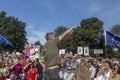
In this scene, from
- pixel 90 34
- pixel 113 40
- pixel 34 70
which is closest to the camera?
pixel 34 70

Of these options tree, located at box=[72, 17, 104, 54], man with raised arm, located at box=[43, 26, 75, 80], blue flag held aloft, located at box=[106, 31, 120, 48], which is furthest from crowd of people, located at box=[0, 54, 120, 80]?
tree, located at box=[72, 17, 104, 54]

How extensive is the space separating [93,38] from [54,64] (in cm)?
6984

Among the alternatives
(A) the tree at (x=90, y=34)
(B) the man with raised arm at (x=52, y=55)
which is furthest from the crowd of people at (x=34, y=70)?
(A) the tree at (x=90, y=34)

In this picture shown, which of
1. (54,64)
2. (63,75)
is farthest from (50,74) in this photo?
(63,75)

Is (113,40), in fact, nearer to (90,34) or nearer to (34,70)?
(34,70)

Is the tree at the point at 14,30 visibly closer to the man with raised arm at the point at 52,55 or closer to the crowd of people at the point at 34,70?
the crowd of people at the point at 34,70

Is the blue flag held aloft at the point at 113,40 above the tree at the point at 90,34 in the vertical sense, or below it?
below

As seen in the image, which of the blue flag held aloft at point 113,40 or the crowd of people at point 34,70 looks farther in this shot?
the blue flag held aloft at point 113,40

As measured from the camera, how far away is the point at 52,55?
731 centimetres

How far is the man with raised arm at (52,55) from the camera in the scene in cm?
729

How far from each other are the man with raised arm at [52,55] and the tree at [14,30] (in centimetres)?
7378

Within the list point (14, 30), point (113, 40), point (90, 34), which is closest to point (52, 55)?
point (113, 40)

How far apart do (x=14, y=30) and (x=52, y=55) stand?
256 ft

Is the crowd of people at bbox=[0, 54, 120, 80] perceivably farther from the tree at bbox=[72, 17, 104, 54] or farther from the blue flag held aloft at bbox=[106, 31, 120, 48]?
the tree at bbox=[72, 17, 104, 54]
